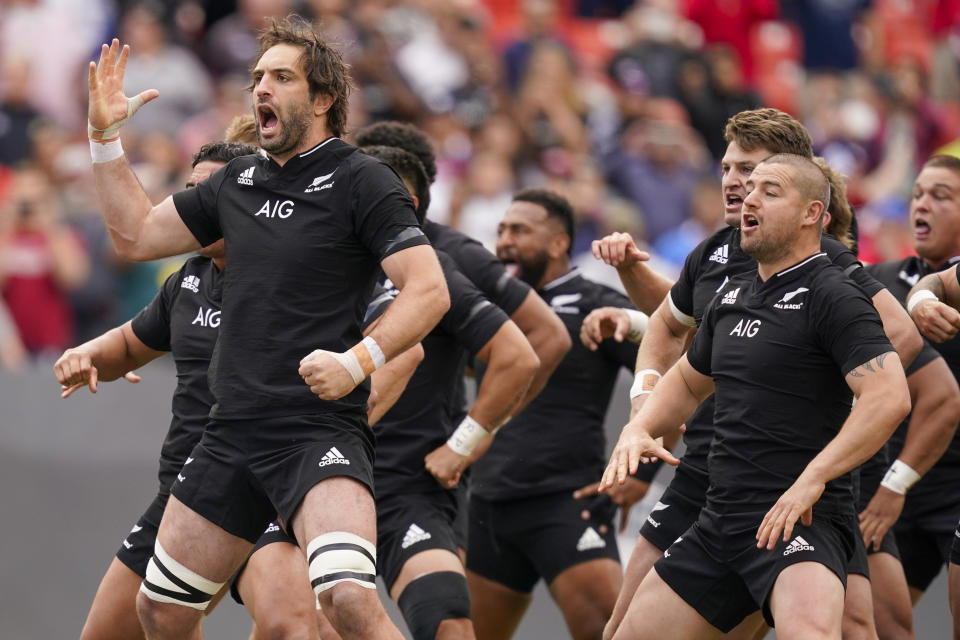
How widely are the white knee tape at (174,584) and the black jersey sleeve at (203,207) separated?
1.31 meters

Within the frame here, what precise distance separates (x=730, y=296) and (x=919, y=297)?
1.21 m

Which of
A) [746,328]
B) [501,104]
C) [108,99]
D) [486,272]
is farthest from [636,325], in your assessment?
[501,104]

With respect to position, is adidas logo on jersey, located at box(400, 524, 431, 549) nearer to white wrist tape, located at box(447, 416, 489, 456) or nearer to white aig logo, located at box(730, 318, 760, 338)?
white wrist tape, located at box(447, 416, 489, 456)

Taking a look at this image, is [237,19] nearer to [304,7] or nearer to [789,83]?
[304,7]

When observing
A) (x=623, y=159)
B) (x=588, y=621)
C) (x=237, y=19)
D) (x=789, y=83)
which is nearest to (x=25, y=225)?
(x=237, y=19)

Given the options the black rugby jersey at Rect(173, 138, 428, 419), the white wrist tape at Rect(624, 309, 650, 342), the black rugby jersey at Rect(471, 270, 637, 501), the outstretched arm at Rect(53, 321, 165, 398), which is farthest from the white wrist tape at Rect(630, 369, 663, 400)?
the outstretched arm at Rect(53, 321, 165, 398)

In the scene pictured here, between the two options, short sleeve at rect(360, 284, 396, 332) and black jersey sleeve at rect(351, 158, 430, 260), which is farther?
short sleeve at rect(360, 284, 396, 332)

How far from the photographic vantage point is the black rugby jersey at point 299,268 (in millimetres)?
5969

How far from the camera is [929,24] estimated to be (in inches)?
782

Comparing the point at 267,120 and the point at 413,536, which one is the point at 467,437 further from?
the point at 267,120

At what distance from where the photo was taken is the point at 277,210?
6.08m

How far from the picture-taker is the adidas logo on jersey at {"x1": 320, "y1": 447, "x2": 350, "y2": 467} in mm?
5867

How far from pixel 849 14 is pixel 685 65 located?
4.17 meters

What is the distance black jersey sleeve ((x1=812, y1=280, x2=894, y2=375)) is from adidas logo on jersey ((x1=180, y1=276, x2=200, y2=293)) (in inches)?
117
